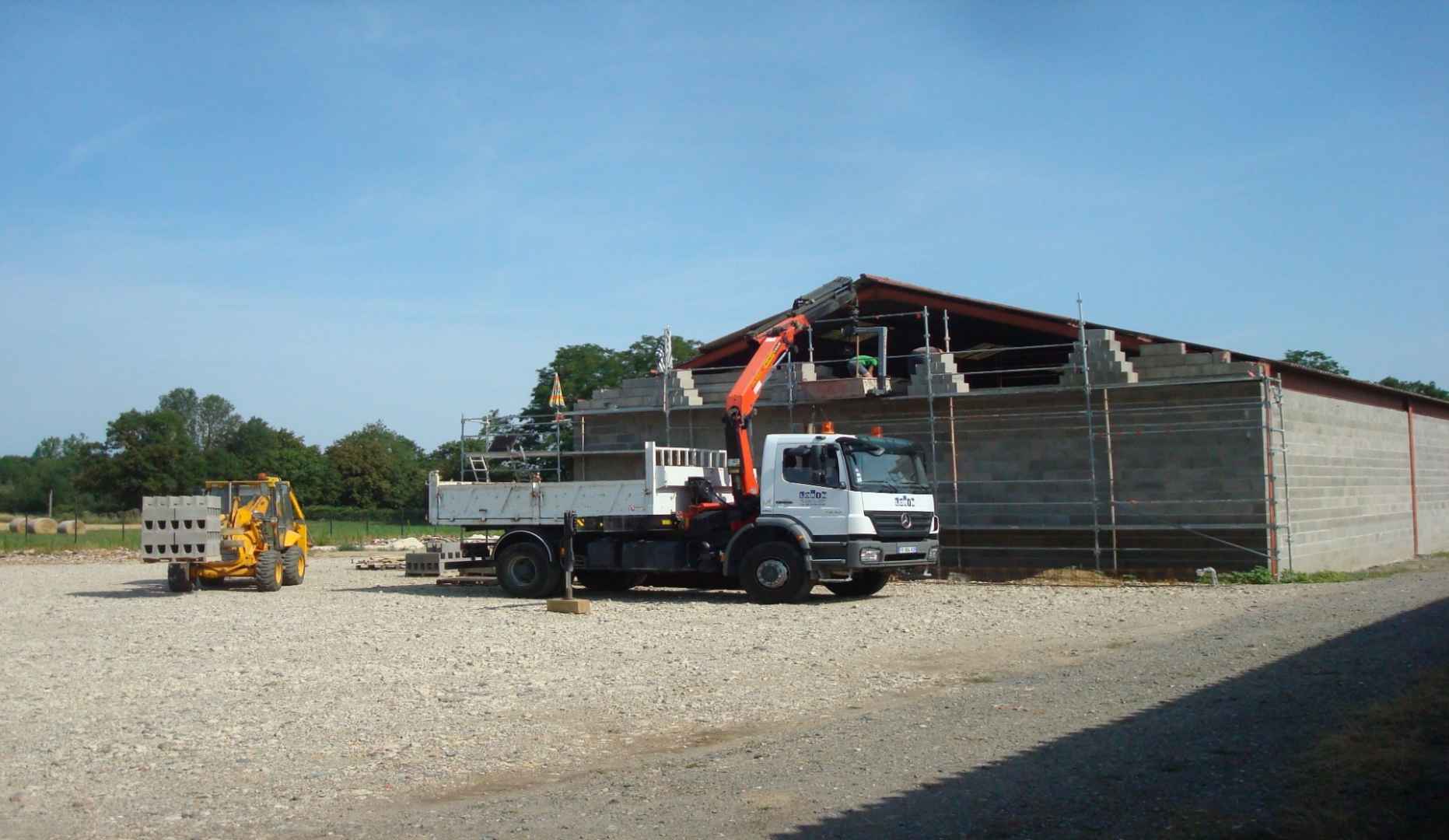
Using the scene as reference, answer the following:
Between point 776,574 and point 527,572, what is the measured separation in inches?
180

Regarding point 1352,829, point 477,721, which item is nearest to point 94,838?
point 477,721

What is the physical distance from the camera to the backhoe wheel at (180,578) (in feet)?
73.4

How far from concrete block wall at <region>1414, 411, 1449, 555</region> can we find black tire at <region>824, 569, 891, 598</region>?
15.0 meters

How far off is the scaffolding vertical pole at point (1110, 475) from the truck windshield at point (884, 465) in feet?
12.9

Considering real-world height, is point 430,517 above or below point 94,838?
above

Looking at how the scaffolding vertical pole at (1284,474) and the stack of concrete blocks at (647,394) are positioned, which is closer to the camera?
the scaffolding vertical pole at (1284,474)

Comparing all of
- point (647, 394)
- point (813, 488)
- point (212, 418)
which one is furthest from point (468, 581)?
point (212, 418)

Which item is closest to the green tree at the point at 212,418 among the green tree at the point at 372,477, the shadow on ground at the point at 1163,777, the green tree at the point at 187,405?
the green tree at the point at 187,405

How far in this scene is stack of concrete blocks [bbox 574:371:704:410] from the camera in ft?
81.4

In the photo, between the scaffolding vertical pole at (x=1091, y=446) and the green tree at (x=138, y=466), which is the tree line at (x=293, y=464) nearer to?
the green tree at (x=138, y=466)

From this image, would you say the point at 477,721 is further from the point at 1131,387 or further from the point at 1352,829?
the point at 1131,387

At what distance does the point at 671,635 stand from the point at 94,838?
8.72 meters

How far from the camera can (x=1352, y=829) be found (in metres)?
5.46

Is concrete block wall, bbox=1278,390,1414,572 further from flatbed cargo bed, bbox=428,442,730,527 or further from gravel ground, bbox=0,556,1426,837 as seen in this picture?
flatbed cargo bed, bbox=428,442,730,527
